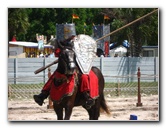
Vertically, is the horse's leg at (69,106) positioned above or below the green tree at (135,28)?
below

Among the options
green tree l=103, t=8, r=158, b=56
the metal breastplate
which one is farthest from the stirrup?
green tree l=103, t=8, r=158, b=56

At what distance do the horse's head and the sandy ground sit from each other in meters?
0.96

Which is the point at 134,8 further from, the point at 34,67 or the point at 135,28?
the point at 34,67

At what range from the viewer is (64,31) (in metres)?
8.73

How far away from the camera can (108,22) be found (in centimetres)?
970

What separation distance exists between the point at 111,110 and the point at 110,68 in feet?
2.07

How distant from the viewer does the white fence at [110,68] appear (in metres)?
9.20

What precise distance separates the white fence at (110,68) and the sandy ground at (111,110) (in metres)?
0.34

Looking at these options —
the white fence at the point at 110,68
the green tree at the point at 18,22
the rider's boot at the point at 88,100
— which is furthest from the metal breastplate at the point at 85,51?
the green tree at the point at 18,22

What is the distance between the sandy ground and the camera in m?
9.08

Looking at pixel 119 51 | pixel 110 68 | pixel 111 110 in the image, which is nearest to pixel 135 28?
pixel 119 51

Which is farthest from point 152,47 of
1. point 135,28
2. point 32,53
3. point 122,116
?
point 32,53

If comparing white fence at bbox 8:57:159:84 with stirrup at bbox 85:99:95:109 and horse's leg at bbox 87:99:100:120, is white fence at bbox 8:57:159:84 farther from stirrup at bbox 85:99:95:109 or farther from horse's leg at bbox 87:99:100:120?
stirrup at bbox 85:99:95:109

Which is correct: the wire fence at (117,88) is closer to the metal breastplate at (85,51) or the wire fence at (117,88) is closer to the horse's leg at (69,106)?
the metal breastplate at (85,51)
